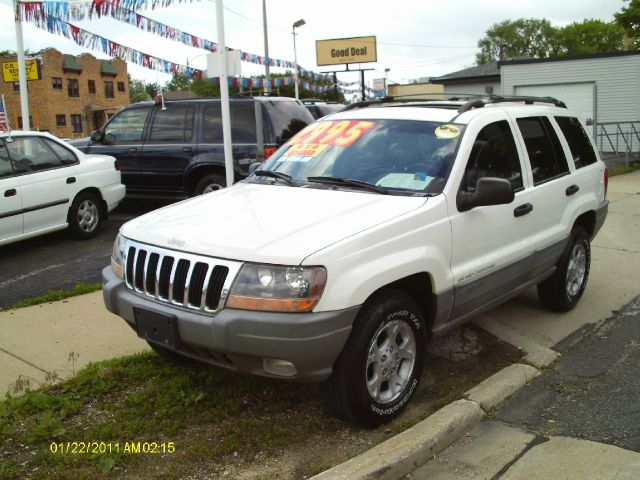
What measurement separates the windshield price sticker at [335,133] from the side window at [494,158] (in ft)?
2.63

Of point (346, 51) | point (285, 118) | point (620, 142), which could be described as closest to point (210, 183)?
point (285, 118)

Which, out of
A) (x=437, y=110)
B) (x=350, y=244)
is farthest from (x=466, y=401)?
(x=437, y=110)

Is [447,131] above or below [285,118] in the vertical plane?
below

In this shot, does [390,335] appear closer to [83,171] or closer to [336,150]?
[336,150]

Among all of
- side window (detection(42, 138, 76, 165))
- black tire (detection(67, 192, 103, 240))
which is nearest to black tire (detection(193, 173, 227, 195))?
black tire (detection(67, 192, 103, 240))

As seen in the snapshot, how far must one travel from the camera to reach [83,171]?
849 centimetres

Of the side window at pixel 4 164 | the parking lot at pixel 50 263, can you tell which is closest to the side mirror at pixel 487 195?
the parking lot at pixel 50 263

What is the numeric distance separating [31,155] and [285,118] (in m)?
3.53

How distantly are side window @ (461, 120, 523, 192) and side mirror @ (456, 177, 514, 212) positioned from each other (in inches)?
5.1

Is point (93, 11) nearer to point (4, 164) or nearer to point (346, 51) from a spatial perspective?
point (4, 164)

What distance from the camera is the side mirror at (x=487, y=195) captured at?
3.97 m

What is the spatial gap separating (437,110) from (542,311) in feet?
7.56

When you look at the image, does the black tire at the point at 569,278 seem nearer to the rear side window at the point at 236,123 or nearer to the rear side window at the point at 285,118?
the rear side window at the point at 285,118

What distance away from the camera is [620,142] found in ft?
74.1
